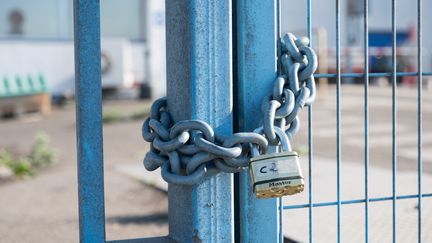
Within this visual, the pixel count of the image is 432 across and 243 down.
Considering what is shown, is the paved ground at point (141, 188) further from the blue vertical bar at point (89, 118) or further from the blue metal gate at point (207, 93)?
the blue vertical bar at point (89, 118)

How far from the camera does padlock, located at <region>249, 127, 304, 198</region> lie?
157 cm

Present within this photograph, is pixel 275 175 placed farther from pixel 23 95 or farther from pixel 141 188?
pixel 23 95

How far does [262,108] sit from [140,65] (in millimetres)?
17582

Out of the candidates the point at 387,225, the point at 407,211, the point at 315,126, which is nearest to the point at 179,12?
the point at 387,225

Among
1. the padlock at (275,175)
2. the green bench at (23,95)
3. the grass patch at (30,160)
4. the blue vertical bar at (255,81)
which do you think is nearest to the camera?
the padlock at (275,175)

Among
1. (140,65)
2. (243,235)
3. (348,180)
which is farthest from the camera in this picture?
(140,65)

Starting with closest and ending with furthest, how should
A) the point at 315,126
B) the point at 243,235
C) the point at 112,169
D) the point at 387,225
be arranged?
the point at 243,235
the point at 387,225
the point at 112,169
the point at 315,126

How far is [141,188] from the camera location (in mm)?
6820

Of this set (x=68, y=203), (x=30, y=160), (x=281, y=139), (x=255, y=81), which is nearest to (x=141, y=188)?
(x=68, y=203)

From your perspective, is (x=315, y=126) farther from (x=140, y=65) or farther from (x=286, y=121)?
(x=286, y=121)

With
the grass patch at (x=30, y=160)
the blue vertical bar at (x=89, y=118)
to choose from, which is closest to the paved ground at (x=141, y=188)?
the grass patch at (x=30, y=160)

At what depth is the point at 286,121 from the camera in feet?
5.61

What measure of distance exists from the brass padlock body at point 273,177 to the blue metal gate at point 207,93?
0.14m

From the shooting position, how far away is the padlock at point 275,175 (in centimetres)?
157
